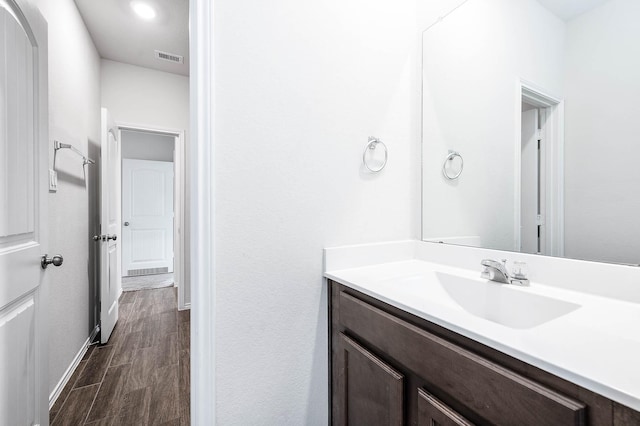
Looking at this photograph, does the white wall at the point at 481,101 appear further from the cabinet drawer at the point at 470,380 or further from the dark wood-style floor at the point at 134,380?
the dark wood-style floor at the point at 134,380

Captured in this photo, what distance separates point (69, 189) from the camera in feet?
6.25

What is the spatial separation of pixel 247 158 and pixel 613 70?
1.14 metres

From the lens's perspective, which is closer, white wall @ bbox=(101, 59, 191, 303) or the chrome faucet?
the chrome faucet

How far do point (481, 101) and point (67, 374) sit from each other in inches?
112

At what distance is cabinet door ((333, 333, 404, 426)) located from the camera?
0.78m

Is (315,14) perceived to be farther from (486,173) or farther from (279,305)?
(279,305)

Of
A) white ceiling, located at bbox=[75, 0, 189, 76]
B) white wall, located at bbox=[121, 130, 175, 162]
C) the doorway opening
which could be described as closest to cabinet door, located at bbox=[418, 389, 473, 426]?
white ceiling, located at bbox=[75, 0, 189, 76]

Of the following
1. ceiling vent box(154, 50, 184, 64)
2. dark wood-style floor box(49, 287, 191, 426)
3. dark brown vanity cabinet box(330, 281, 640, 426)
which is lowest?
dark wood-style floor box(49, 287, 191, 426)

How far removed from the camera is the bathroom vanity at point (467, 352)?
1.51 feet

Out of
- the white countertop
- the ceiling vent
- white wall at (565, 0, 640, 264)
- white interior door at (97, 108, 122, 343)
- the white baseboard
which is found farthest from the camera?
the ceiling vent

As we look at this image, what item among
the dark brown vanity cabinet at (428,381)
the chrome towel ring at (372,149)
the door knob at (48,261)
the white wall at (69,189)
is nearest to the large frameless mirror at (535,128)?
the chrome towel ring at (372,149)

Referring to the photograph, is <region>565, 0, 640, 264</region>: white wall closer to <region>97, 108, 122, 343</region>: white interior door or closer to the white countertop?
the white countertop

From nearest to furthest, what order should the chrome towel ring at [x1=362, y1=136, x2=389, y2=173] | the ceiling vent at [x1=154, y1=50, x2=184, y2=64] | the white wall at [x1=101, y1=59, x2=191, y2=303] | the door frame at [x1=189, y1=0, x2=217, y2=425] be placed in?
the door frame at [x1=189, y1=0, x2=217, y2=425]
the chrome towel ring at [x1=362, y1=136, x2=389, y2=173]
the ceiling vent at [x1=154, y1=50, x2=184, y2=64]
the white wall at [x1=101, y1=59, x2=191, y2=303]

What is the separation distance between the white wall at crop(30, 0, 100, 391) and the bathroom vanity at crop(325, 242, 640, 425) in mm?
1733
